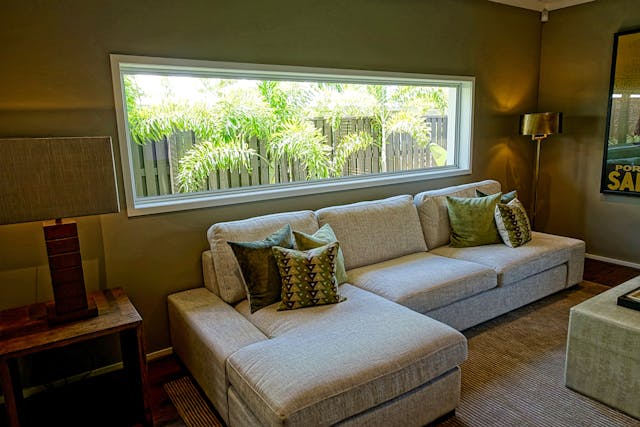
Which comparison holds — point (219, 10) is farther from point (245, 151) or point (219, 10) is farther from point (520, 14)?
point (520, 14)

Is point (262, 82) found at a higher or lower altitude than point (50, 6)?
lower

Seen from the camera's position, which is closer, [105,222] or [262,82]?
[105,222]

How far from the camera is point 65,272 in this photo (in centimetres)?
206

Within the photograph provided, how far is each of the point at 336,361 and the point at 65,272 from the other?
1.35m

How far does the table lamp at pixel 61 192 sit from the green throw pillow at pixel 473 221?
2.55 metres

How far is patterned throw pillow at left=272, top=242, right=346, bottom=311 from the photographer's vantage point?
2.36 metres

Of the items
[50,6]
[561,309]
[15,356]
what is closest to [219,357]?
[15,356]

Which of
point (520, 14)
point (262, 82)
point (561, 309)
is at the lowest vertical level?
point (561, 309)

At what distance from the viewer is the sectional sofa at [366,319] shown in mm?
1742

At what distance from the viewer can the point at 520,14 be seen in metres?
4.48

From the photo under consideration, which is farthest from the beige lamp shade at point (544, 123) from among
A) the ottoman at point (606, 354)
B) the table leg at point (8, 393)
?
the table leg at point (8, 393)

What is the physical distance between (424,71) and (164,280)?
278cm

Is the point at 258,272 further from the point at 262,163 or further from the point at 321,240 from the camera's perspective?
the point at 262,163

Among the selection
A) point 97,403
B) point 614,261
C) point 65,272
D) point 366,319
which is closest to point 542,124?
point 614,261
